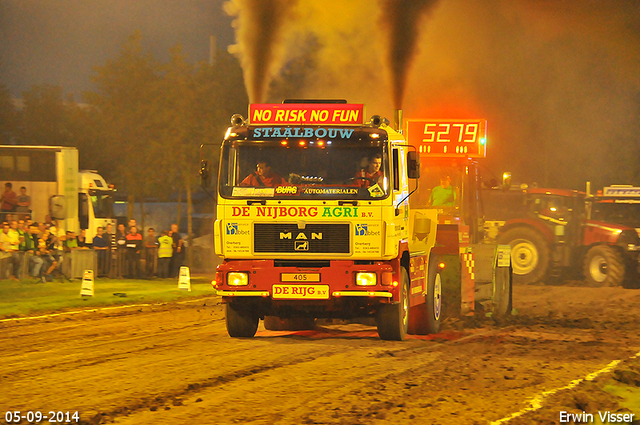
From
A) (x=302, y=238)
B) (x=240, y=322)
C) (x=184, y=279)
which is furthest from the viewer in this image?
(x=184, y=279)

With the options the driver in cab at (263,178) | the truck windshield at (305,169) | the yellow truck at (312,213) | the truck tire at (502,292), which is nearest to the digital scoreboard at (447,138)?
the truck tire at (502,292)

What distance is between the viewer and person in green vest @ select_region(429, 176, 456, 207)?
1672 cm

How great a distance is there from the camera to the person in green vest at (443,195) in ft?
54.9

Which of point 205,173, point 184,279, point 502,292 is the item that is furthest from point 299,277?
point 184,279

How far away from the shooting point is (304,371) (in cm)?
962

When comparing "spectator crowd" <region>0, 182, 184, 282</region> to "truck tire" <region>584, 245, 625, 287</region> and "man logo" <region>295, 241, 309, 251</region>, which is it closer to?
"truck tire" <region>584, 245, 625, 287</region>

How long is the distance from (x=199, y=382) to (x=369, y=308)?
152 inches

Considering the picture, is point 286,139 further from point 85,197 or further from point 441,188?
point 85,197

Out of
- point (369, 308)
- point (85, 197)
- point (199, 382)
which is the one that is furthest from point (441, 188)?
point (85, 197)

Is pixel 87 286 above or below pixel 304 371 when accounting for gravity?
above

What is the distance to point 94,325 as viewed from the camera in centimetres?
1460

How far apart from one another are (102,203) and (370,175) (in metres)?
21.7

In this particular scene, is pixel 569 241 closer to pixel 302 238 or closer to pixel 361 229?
pixel 361 229

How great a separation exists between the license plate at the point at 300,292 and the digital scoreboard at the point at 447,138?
6.51 metres
